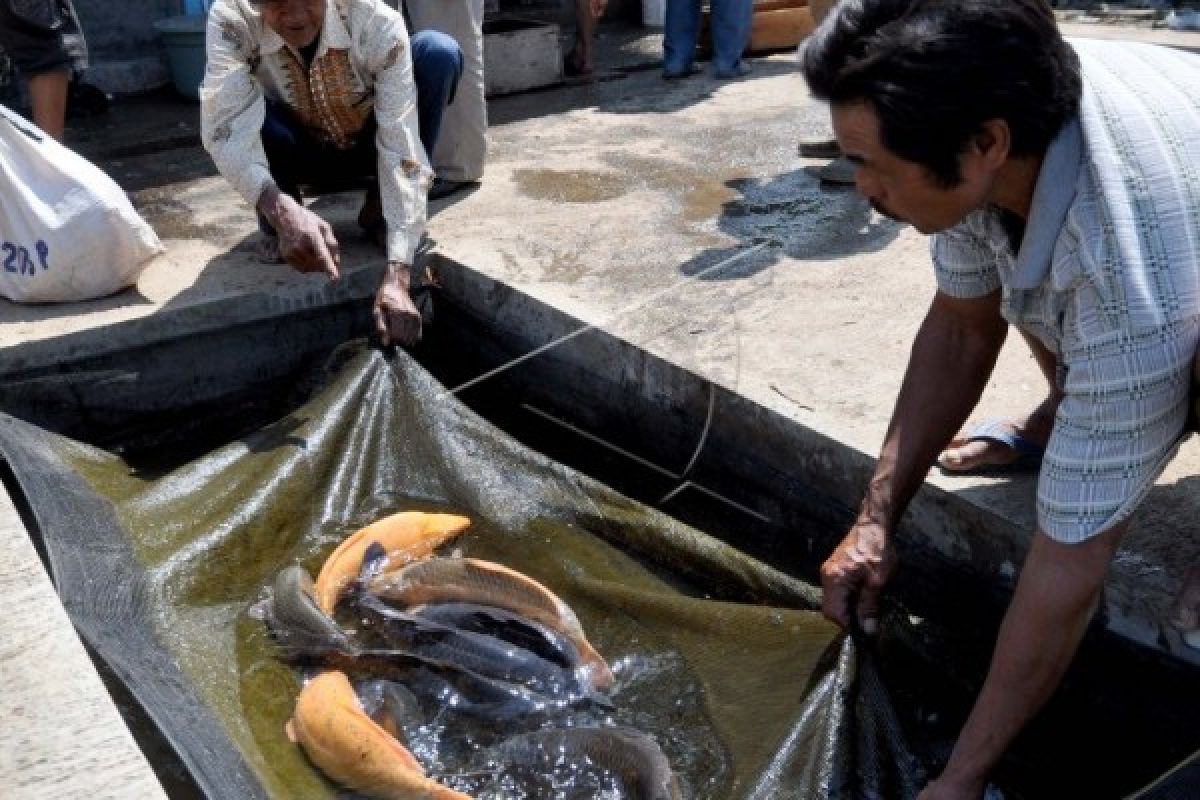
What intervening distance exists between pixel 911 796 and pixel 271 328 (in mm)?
3060

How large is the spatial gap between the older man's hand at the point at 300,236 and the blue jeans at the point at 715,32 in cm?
445

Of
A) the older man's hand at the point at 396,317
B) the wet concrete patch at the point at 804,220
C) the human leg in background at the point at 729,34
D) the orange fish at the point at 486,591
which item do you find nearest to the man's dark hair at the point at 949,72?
the orange fish at the point at 486,591

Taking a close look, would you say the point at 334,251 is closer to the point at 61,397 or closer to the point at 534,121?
the point at 61,397

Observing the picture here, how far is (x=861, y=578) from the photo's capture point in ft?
Result: 9.50

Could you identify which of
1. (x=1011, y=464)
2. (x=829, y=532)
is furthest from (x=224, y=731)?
(x=1011, y=464)

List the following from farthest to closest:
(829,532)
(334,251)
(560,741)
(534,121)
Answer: (534,121) < (334,251) < (829,532) < (560,741)

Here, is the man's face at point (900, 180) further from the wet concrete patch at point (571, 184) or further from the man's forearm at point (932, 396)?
the wet concrete patch at point (571, 184)

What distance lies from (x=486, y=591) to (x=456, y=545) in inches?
17.7

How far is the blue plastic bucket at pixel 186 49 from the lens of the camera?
808 cm

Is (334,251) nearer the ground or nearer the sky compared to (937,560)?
nearer the sky

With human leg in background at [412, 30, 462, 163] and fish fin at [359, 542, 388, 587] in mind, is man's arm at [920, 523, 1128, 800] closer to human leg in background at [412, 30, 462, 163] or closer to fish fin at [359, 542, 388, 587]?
fish fin at [359, 542, 388, 587]

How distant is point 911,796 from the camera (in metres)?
2.71

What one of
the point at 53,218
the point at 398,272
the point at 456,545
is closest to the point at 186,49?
the point at 53,218

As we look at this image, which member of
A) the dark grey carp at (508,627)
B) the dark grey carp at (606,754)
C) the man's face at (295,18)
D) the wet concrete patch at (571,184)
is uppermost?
the man's face at (295,18)
